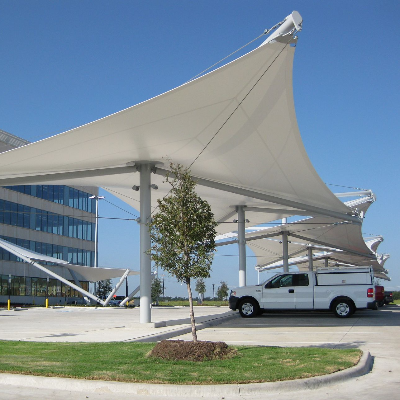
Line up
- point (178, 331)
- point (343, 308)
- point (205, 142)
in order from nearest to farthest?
1. point (178, 331)
2. point (205, 142)
3. point (343, 308)

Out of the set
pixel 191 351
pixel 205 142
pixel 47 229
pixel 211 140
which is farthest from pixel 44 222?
pixel 191 351

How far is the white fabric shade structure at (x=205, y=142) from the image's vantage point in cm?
1382

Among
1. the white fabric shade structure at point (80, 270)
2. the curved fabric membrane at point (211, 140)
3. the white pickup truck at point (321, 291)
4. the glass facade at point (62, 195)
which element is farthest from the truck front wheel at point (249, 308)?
the glass facade at point (62, 195)

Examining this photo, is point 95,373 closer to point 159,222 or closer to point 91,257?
point 159,222

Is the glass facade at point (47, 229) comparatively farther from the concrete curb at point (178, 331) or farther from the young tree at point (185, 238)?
the young tree at point (185, 238)

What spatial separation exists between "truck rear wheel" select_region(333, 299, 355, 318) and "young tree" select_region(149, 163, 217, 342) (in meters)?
13.9

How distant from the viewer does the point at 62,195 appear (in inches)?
2586

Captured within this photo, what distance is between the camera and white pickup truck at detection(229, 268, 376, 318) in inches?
906

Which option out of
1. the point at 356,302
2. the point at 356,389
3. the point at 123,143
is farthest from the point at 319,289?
the point at 356,389

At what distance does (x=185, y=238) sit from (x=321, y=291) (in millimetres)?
14186

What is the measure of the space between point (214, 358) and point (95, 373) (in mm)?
2328

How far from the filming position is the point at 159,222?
35.6 ft

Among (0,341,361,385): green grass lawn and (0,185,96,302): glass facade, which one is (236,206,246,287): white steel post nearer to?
(0,341,361,385): green grass lawn

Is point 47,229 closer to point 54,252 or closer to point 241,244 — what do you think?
point 54,252
